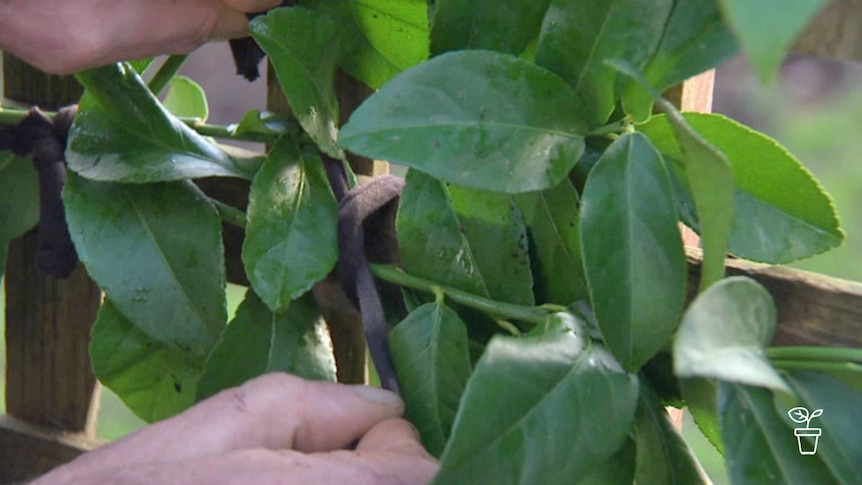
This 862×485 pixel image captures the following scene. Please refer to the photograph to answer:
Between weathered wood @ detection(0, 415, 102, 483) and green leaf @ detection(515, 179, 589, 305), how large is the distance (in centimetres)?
55

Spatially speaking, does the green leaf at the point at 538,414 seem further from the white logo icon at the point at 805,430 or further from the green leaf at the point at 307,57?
the green leaf at the point at 307,57

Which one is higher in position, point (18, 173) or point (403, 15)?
point (403, 15)

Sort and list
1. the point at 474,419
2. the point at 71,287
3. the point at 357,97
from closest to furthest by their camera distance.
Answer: the point at 474,419
the point at 357,97
the point at 71,287

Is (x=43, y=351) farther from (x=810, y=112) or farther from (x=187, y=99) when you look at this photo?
(x=810, y=112)

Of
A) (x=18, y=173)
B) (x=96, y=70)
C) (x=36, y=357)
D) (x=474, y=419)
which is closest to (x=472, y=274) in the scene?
(x=474, y=419)

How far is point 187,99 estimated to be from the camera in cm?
83

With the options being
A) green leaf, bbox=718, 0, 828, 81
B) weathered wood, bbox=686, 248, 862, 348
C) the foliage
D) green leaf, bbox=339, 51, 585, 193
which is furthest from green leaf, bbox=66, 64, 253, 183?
green leaf, bbox=718, 0, 828, 81

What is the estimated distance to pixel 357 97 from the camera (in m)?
0.73

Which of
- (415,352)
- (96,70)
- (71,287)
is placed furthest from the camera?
(71,287)

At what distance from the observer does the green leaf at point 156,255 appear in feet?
1.99

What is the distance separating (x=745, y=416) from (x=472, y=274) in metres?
0.17

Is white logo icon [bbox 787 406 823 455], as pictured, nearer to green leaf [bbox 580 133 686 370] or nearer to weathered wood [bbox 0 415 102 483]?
green leaf [bbox 580 133 686 370]

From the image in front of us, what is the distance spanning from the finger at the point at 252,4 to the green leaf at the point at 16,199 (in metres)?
0.27

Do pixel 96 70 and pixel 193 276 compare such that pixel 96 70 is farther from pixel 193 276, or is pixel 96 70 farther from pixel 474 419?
pixel 474 419
